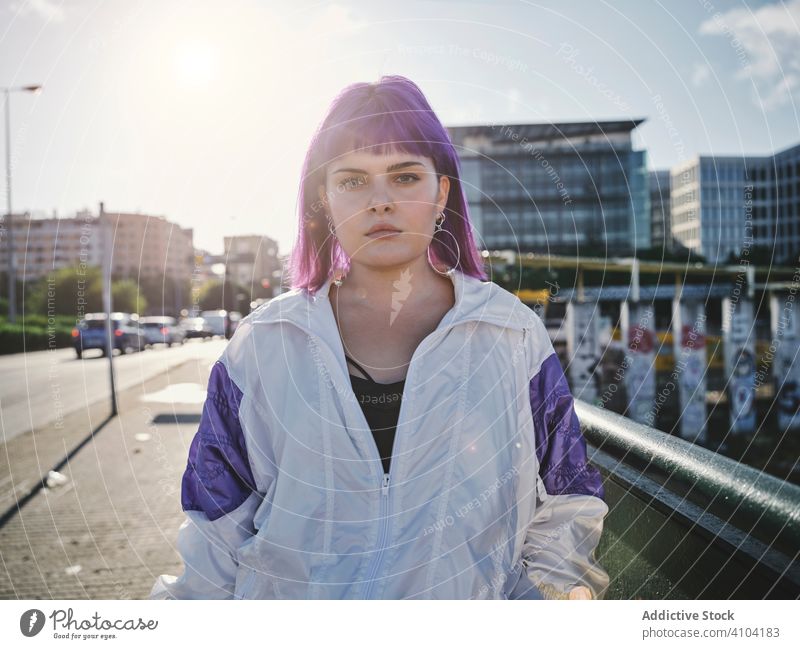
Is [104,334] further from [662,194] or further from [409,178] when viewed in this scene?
[409,178]

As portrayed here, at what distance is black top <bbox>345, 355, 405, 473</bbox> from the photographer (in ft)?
4.68

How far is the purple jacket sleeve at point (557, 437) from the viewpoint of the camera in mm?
1369

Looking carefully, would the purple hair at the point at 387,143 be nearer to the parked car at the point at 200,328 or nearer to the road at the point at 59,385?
the parked car at the point at 200,328

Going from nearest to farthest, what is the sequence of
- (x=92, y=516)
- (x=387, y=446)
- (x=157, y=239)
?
(x=387, y=446)
(x=157, y=239)
(x=92, y=516)

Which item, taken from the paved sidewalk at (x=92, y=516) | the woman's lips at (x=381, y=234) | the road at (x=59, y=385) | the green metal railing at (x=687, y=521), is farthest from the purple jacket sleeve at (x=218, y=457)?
the road at (x=59, y=385)

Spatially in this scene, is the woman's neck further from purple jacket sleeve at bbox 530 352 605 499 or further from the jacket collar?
purple jacket sleeve at bbox 530 352 605 499

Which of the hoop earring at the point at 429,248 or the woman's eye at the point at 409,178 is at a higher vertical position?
the woman's eye at the point at 409,178

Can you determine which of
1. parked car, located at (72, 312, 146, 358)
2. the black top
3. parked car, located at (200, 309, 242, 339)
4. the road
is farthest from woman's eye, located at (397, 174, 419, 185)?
parked car, located at (72, 312, 146, 358)

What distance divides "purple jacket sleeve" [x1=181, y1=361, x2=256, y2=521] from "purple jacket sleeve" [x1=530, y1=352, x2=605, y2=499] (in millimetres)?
601

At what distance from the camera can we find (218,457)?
1387mm

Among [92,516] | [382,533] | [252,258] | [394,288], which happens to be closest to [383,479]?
[382,533]

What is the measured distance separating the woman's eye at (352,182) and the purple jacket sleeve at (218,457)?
0.46m

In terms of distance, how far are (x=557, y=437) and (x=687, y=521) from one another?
304 mm
